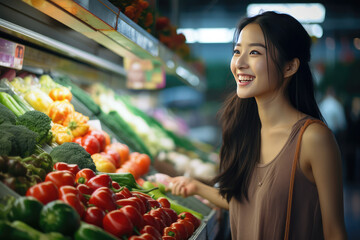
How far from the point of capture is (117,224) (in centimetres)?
162

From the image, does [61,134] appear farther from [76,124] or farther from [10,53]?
[10,53]

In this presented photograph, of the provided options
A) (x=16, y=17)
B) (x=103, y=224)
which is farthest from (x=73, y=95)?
(x=103, y=224)

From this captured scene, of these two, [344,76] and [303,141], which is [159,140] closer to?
[303,141]

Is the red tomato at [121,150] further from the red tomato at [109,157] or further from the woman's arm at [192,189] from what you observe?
the woman's arm at [192,189]

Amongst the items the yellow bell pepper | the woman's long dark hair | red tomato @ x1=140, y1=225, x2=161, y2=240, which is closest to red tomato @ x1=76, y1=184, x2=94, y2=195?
red tomato @ x1=140, y1=225, x2=161, y2=240

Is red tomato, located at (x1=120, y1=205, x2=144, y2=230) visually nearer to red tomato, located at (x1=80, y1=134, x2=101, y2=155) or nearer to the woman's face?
the woman's face

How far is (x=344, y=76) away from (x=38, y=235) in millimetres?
17594

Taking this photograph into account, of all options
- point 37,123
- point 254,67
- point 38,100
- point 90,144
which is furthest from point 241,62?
point 38,100

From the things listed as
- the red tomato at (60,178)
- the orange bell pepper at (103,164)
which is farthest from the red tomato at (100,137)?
the red tomato at (60,178)

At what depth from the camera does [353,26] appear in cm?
1616

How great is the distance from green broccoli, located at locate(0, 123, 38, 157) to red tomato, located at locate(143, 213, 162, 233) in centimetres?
78

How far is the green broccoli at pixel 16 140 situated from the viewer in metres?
1.97

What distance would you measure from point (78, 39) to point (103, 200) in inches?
105

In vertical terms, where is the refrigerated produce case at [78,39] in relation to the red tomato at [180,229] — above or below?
above
